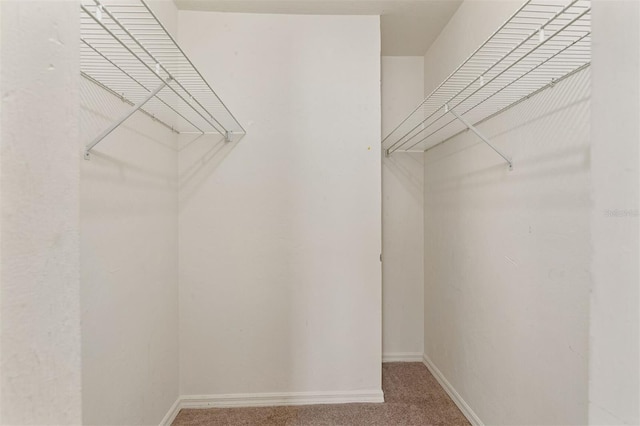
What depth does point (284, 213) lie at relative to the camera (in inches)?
72.7

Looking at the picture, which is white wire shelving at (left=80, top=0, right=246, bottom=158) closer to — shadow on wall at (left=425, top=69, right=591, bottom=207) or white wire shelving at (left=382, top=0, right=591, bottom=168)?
white wire shelving at (left=382, top=0, right=591, bottom=168)

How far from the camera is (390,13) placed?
185 centimetres

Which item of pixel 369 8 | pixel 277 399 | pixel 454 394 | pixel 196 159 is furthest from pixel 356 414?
pixel 369 8

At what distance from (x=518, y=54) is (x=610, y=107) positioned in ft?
3.62

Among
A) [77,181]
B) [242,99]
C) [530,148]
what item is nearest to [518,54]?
[530,148]

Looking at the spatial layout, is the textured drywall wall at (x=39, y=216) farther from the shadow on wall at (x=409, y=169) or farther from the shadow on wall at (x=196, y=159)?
the shadow on wall at (x=409, y=169)

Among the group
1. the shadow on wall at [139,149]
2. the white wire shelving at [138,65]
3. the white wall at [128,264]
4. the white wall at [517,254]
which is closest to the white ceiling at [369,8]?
the white wall at [517,254]

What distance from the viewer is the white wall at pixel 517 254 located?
99 centimetres

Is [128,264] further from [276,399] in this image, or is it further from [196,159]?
[276,399]

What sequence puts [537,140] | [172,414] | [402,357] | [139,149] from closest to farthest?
[537,140] → [139,149] → [172,414] → [402,357]

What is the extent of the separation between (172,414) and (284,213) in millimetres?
1308

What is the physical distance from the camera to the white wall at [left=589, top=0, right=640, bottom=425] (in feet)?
1.19

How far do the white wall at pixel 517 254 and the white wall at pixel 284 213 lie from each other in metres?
0.49

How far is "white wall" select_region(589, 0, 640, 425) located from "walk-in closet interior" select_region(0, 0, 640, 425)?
426mm
